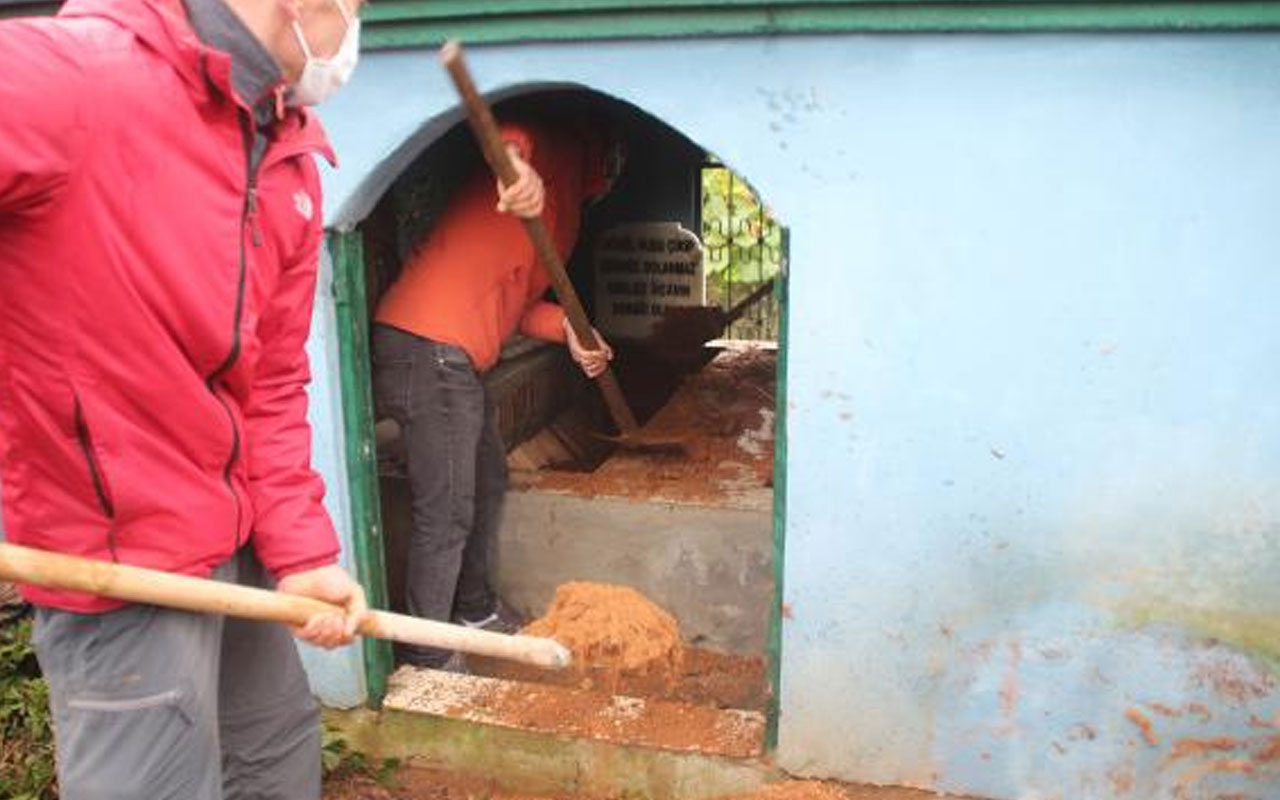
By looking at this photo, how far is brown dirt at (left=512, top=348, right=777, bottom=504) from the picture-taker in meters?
4.59

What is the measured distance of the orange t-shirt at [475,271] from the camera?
4070 millimetres

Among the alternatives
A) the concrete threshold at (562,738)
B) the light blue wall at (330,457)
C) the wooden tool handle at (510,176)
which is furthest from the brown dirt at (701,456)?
the light blue wall at (330,457)

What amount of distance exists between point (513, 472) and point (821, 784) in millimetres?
2014

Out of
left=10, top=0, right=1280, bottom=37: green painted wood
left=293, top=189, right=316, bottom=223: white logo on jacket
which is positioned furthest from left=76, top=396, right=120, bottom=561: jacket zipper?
left=10, top=0, right=1280, bottom=37: green painted wood

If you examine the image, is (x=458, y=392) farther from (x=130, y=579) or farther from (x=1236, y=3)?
(x=1236, y=3)

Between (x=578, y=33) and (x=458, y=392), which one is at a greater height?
(x=578, y=33)

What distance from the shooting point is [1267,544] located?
9.73 ft

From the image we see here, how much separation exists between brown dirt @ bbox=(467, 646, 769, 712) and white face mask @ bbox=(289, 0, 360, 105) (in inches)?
104

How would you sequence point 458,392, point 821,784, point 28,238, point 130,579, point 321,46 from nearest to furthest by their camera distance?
1. point 28,238
2. point 130,579
3. point 321,46
4. point 821,784
5. point 458,392

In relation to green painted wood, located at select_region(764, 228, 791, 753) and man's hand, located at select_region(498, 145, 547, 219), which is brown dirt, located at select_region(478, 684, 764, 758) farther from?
man's hand, located at select_region(498, 145, 547, 219)

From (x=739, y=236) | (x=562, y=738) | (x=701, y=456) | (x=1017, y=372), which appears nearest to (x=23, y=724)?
(x=562, y=738)

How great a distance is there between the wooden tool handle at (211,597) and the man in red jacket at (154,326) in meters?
0.10

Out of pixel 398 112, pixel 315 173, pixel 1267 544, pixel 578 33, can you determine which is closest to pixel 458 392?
pixel 398 112

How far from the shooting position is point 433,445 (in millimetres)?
4078
